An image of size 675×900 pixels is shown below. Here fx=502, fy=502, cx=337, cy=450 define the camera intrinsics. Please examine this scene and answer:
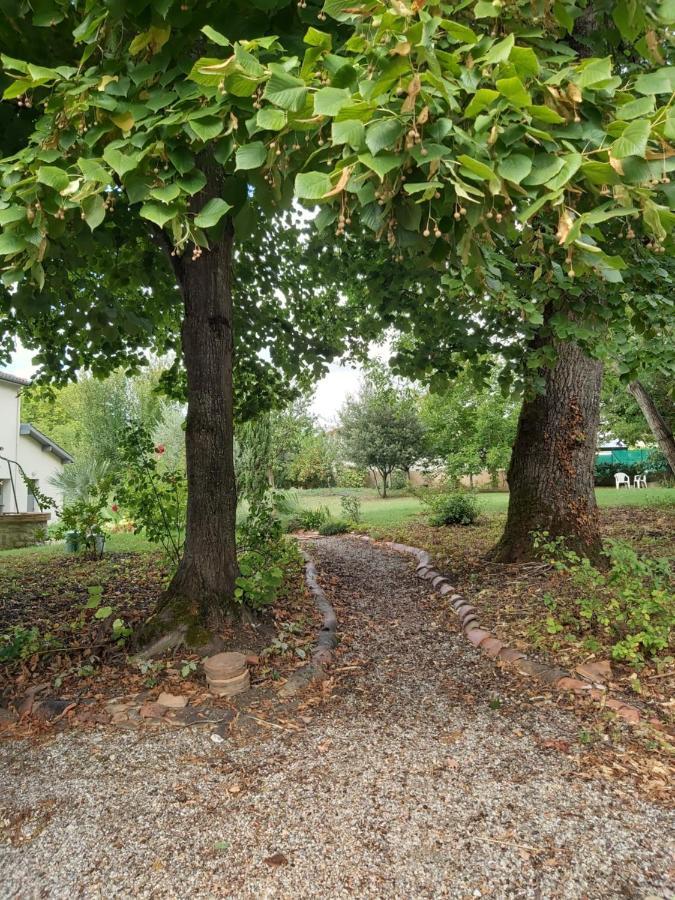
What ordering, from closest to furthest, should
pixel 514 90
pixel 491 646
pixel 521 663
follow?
pixel 514 90
pixel 521 663
pixel 491 646

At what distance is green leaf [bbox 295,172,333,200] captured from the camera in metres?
1.30

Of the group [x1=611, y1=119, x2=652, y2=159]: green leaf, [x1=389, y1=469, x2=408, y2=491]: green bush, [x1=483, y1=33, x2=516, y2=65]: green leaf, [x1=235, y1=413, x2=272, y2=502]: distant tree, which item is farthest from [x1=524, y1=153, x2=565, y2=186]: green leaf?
[x1=389, y1=469, x2=408, y2=491]: green bush

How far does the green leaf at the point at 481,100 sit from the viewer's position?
46.9 inches

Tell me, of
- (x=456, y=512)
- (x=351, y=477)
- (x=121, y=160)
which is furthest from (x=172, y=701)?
(x=351, y=477)

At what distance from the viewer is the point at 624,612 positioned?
124 inches

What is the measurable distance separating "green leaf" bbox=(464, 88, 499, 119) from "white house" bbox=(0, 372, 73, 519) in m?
15.9

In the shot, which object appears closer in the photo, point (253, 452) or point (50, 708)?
point (50, 708)

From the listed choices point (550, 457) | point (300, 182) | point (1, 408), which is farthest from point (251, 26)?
point (1, 408)

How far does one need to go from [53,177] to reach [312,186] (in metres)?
0.75

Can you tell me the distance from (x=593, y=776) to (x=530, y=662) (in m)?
0.99

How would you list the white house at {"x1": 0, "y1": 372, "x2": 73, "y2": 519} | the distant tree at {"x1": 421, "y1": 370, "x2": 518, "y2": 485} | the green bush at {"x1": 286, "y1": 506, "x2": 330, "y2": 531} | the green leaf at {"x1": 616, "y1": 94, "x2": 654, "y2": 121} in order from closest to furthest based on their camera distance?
the green leaf at {"x1": 616, "y1": 94, "x2": 654, "y2": 121}
the green bush at {"x1": 286, "y1": 506, "x2": 330, "y2": 531}
the distant tree at {"x1": 421, "y1": 370, "x2": 518, "y2": 485}
the white house at {"x1": 0, "y1": 372, "x2": 73, "y2": 519}

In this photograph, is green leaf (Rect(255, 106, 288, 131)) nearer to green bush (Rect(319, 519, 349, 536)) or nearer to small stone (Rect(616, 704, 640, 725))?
small stone (Rect(616, 704, 640, 725))

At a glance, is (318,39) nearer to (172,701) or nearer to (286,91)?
(286,91)

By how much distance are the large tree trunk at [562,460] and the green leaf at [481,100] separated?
149 inches
